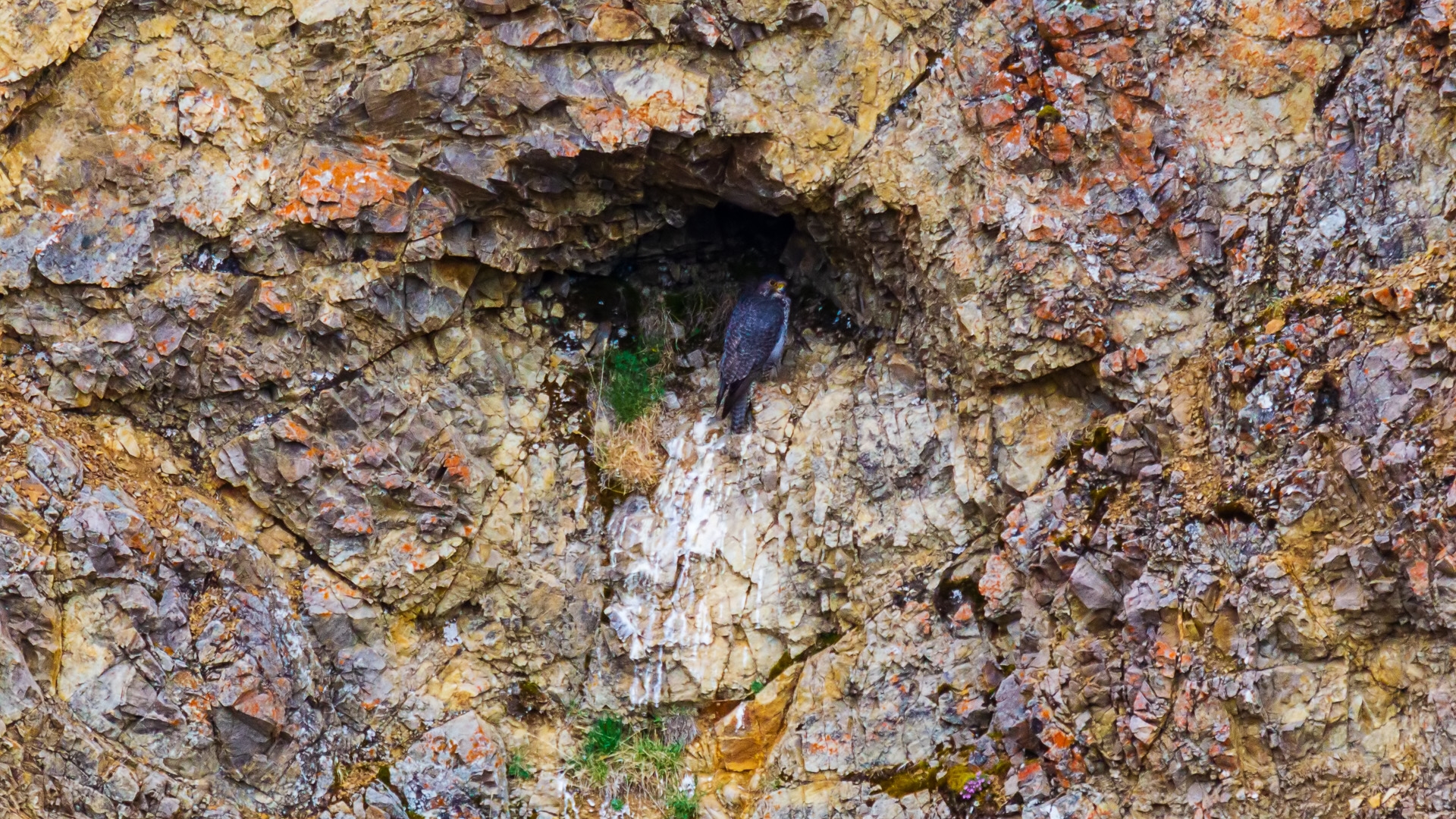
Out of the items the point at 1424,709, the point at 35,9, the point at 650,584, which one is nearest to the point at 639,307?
the point at 650,584

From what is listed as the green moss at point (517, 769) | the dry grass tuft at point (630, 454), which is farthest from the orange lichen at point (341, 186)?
the green moss at point (517, 769)

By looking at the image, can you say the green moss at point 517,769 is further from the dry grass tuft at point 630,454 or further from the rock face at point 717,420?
the dry grass tuft at point 630,454

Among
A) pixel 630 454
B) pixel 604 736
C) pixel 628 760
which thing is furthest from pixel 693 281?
pixel 628 760

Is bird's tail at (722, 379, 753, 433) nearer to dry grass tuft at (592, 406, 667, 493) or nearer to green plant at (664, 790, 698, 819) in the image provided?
dry grass tuft at (592, 406, 667, 493)

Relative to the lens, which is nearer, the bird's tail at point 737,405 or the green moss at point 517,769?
the green moss at point 517,769

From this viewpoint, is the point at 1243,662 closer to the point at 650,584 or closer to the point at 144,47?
the point at 650,584

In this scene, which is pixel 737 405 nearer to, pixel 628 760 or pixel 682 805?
pixel 628 760

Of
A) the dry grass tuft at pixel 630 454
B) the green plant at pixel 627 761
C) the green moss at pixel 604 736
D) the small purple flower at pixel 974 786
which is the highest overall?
the dry grass tuft at pixel 630 454
